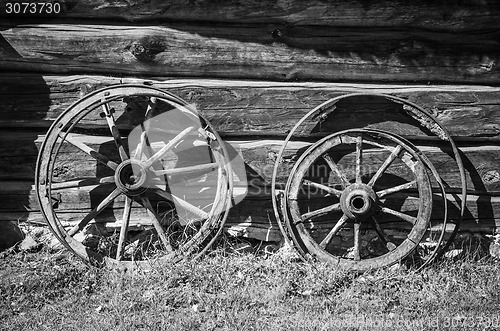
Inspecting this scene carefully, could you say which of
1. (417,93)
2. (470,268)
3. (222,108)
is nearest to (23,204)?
(222,108)

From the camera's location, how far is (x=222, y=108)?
179 inches

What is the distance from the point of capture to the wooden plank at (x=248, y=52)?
4.43 metres

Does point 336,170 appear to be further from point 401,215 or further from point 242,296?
point 242,296

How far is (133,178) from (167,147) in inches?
13.1

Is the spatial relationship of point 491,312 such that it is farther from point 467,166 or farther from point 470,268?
point 467,166

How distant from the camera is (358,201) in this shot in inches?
171

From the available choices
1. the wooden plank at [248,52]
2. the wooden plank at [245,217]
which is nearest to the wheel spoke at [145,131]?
the wooden plank at [248,52]

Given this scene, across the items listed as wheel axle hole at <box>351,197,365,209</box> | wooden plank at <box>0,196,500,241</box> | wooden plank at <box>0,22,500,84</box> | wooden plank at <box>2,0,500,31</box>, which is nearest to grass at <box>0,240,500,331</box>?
wooden plank at <box>0,196,500,241</box>

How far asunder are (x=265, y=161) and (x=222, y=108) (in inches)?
20.3

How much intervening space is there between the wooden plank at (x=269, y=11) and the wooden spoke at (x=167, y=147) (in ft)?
2.72

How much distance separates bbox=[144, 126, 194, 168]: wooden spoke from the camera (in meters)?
4.35

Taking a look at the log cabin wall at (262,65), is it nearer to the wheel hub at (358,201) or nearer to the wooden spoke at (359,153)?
the wooden spoke at (359,153)

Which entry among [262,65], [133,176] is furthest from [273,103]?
[133,176]

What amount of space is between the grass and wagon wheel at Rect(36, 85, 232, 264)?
23 centimetres
